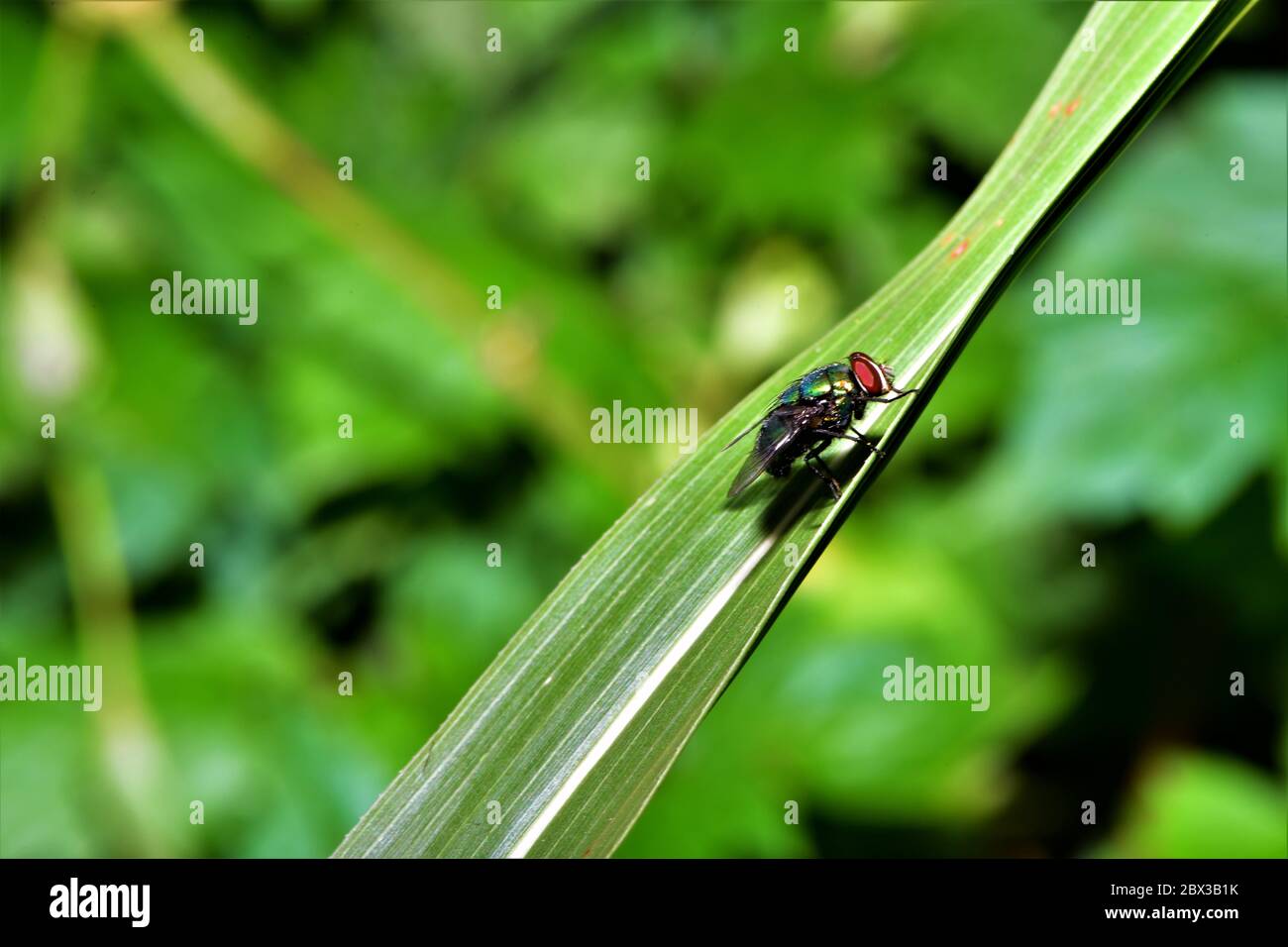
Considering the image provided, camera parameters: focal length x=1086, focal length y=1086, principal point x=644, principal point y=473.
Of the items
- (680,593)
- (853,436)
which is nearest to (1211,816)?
(853,436)

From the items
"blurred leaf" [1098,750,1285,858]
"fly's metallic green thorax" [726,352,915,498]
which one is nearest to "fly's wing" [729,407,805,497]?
"fly's metallic green thorax" [726,352,915,498]

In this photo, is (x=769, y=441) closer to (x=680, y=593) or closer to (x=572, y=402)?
(x=680, y=593)

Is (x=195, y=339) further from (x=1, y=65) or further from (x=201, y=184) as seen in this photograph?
(x=1, y=65)

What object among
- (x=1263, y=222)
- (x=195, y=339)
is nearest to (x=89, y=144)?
(x=195, y=339)

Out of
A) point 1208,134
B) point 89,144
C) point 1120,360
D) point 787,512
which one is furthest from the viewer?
point 89,144

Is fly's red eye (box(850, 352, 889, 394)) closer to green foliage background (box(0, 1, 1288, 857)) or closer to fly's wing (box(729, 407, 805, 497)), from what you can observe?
fly's wing (box(729, 407, 805, 497))

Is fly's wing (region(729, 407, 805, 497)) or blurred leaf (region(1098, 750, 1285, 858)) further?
blurred leaf (region(1098, 750, 1285, 858))

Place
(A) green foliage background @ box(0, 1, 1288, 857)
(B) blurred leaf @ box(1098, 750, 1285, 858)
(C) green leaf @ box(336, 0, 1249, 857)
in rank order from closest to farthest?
(C) green leaf @ box(336, 0, 1249, 857) < (B) blurred leaf @ box(1098, 750, 1285, 858) < (A) green foliage background @ box(0, 1, 1288, 857)
